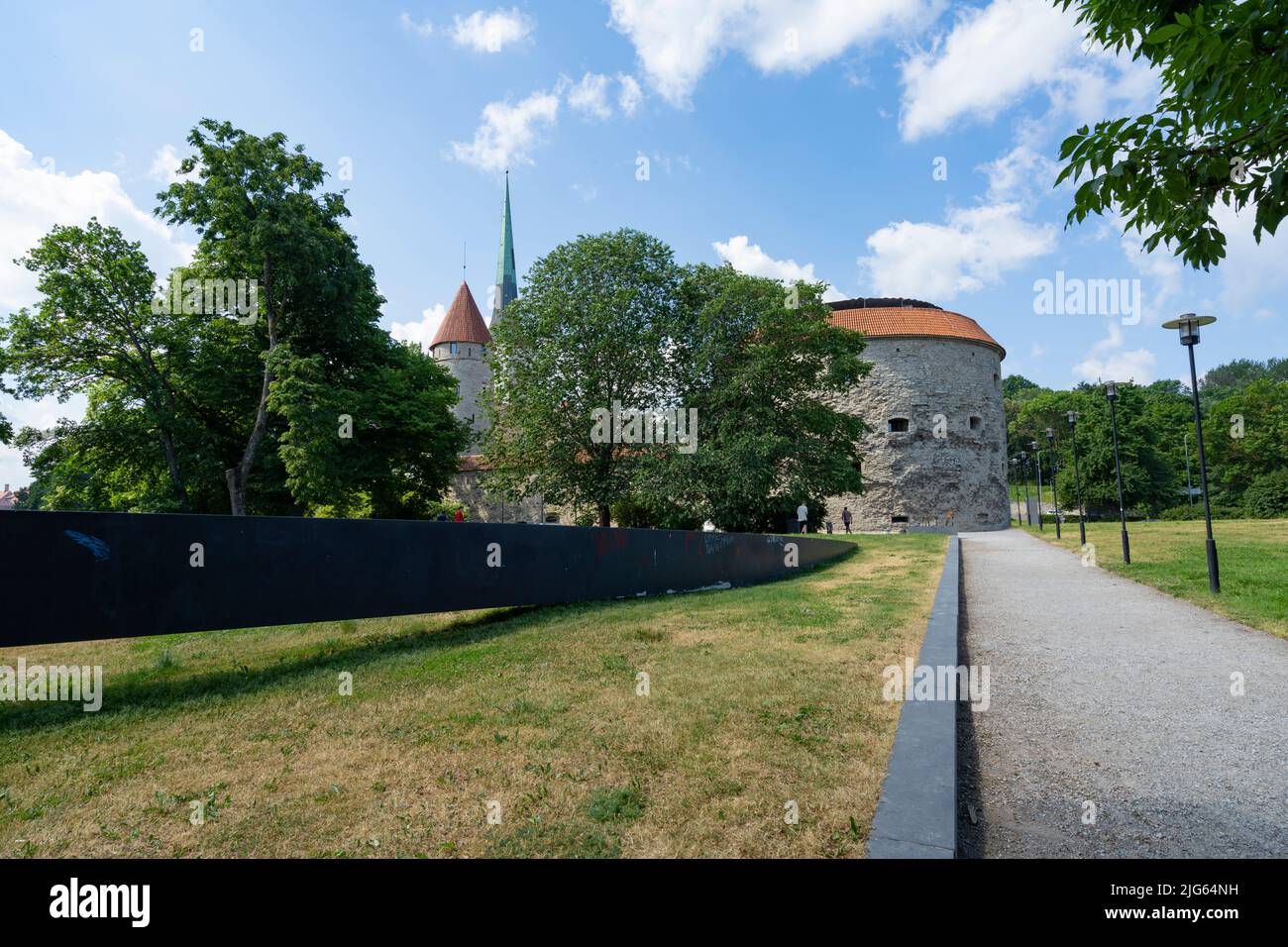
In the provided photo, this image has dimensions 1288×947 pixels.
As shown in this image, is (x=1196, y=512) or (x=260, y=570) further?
(x=1196, y=512)

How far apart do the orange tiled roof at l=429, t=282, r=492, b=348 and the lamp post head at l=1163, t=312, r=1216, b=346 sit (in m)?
58.5

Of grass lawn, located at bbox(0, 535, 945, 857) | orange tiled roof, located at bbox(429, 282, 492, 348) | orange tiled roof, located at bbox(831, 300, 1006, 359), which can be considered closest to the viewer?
grass lawn, located at bbox(0, 535, 945, 857)

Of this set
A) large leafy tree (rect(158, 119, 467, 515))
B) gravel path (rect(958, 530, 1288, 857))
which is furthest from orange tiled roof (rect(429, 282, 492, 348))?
gravel path (rect(958, 530, 1288, 857))

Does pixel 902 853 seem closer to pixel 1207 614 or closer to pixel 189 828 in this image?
pixel 189 828

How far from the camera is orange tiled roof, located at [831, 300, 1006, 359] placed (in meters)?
43.4

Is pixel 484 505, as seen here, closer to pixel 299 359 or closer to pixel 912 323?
pixel 299 359

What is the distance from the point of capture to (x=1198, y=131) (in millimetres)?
3357

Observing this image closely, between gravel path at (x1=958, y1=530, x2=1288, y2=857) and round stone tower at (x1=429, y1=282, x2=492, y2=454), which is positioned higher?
round stone tower at (x1=429, y1=282, x2=492, y2=454)

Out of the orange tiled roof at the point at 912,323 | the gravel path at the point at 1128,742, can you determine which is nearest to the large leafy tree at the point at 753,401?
the gravel path at the point at 1128,742

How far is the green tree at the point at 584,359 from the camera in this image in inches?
1005

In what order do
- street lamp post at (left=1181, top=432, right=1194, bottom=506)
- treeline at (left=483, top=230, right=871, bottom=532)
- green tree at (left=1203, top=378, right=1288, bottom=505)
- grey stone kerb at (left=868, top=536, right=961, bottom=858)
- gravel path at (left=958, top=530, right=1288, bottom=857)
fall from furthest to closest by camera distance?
street lamp post at (left=1181, top=432, right=1194, bottom=506)
green tree at (left=1203, top=378, right=1288, bottom=505)
treeline at (left=483, top=230, right=871, bottom=532)
gravel path at (left=958, top=530, right=1288, bottom=857)
grey stone kerb at (left=868, top=536, right=961, bottom=858)

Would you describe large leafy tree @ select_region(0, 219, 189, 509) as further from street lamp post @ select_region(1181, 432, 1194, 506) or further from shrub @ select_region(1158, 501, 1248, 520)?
street lamp post @ select_region(1181, 432, 1194, 506)

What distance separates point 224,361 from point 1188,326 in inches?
1186

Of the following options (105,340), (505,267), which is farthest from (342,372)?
(505,267)
